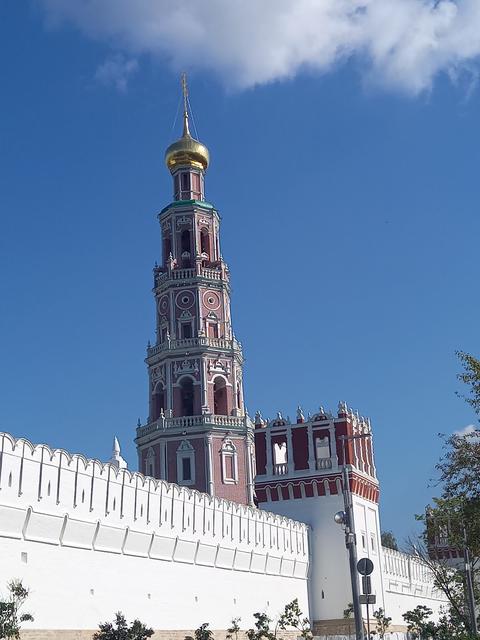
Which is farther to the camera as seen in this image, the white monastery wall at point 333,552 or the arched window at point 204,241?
the arched window at point 204,241

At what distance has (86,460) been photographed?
1131 inches

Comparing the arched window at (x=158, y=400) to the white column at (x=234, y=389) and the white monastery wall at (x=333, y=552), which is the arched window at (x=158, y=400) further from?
the white monastery wall at (x=333, y=552)

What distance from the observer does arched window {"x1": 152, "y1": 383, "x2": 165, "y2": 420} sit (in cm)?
6194

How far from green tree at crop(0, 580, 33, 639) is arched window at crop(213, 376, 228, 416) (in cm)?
3799

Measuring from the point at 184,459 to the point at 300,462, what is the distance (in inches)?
491

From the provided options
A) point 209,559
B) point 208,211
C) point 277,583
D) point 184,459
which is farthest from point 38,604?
point 208,211

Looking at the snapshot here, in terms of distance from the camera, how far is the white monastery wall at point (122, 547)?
2506 centimetres

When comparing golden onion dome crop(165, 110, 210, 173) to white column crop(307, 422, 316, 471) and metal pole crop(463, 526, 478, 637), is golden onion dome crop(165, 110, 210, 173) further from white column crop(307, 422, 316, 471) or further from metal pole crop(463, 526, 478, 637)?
metal pole crop(463, 526, 478, 637)

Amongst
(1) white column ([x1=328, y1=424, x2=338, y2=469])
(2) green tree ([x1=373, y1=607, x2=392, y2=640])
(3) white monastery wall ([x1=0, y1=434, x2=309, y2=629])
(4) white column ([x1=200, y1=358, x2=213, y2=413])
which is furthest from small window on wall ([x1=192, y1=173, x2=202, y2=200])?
(2) green tree ([x1=373, y1=607, x2=392, y2=640])

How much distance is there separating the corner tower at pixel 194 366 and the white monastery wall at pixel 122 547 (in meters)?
17.3

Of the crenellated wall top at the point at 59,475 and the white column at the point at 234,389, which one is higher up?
the white column at the point at 234,389

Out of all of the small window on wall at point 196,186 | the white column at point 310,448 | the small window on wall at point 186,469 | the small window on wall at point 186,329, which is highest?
the small window on wall at point 196,186

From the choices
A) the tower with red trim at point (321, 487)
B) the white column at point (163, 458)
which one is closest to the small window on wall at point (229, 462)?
the white column at point (163, 458)

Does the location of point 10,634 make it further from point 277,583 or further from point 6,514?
point 277,583
